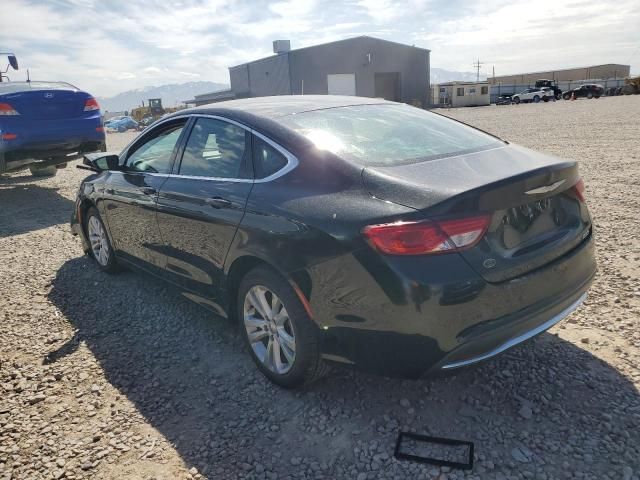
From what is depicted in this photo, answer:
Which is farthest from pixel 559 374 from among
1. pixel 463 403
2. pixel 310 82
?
pixel 310 82

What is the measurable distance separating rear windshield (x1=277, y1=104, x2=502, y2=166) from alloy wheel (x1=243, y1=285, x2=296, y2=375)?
91 centimetres

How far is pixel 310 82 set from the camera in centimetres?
4212

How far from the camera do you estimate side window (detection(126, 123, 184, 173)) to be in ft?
12.5

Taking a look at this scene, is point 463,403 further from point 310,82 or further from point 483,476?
point 310,82

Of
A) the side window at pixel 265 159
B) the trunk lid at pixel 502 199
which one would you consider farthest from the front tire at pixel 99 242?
the trunk lid at pixel 502 199

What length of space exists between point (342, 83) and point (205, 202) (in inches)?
1675

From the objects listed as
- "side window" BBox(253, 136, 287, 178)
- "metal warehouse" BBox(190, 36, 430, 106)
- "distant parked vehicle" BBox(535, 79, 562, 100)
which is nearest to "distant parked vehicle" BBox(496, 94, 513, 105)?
"distant parked vehicle" BBox(535, 79, 562, 100)

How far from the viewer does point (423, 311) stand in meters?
2.20

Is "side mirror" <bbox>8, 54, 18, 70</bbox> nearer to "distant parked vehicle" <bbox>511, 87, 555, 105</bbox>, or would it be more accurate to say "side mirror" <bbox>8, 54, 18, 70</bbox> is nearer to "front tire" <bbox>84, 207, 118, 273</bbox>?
"front tire" <bbox>84, 207, 118, 273</bbox>

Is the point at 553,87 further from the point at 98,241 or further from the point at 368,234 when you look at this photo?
the point at 368,234

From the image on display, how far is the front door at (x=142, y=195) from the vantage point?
3829 mm

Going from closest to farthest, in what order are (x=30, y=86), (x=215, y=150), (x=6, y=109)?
(x=215, y=150) → (x=6, y=109) → (x=30, y=86)

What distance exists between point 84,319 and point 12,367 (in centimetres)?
74

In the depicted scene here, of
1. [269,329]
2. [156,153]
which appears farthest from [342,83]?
[269,329]
